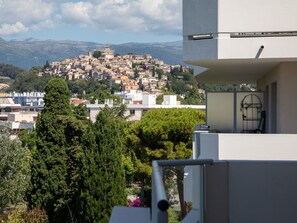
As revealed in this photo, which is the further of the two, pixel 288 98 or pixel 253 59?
pixel 288 98

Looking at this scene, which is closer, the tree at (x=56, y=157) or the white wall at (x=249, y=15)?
the white wall at (x=249, y=15)

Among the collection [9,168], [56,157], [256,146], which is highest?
[256,146]

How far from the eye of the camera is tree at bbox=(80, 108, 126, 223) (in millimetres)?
24203

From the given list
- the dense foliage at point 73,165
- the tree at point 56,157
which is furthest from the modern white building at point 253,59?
the tree at point 56,157

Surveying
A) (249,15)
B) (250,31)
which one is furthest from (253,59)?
(249,15)

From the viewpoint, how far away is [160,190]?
321 centimetres

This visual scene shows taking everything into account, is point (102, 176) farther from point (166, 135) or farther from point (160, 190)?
point (160, 190)

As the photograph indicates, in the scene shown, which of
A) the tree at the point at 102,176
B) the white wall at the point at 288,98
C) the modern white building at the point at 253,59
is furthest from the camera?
the tree at the point at 102,176

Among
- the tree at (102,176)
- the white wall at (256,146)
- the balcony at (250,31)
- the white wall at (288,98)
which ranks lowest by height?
the tree at (102,176)

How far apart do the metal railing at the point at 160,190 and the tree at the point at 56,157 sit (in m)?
21.2

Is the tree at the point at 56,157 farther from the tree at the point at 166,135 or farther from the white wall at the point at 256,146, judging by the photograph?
the white wall at the point at 256,146

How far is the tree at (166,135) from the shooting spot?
94.0 feet

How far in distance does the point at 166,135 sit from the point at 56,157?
4638mm

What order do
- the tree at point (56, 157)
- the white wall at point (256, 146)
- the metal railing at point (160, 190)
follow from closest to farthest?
the metal railing at point (160, 190), the white wall at point (256, 146), the tree at point (56, 157)
